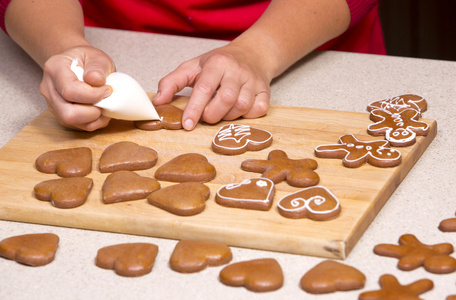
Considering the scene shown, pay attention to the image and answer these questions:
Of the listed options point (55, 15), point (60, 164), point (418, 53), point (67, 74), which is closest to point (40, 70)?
point (55, 15)

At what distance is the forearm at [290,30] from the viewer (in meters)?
1.47

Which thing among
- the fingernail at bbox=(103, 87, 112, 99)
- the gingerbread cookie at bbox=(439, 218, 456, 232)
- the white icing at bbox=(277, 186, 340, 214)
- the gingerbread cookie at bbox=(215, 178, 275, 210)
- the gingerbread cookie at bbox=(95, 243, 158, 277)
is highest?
the gingerbread cookie at bbox=(439, 218, 456, 232)

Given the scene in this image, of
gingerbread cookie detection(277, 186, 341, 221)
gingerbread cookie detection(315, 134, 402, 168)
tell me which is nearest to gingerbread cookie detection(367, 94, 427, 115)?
gingerbread cookie detection(315, 134, 402, 168)

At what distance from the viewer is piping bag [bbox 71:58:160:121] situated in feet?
3.96

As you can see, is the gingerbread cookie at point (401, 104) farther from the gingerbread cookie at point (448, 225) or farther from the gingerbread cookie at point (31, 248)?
the gingerbread cookie at point (31, 248)

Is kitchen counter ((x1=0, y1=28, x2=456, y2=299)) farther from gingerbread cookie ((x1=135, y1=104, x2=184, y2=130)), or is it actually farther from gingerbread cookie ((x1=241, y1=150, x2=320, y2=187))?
gingerbread cookie ((x1=135, y1=104, x2=184, y2=130))

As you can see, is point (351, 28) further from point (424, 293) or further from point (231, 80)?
point (424, 293)

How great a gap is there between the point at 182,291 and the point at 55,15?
0.93m

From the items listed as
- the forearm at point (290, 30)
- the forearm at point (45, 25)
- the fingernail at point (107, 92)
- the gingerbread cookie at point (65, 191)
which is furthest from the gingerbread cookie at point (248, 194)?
the forearm at point (45, 25)

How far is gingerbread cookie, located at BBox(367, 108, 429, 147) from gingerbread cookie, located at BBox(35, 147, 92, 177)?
56 cm

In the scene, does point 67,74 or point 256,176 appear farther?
point 67,74

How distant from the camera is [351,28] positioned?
1852 millimetres

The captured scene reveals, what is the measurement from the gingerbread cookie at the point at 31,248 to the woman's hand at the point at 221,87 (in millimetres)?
426

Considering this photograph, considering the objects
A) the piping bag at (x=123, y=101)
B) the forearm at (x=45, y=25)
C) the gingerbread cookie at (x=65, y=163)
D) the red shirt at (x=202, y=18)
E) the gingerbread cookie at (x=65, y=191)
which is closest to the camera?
the gingerbread cookie at (x=65, y=191)
